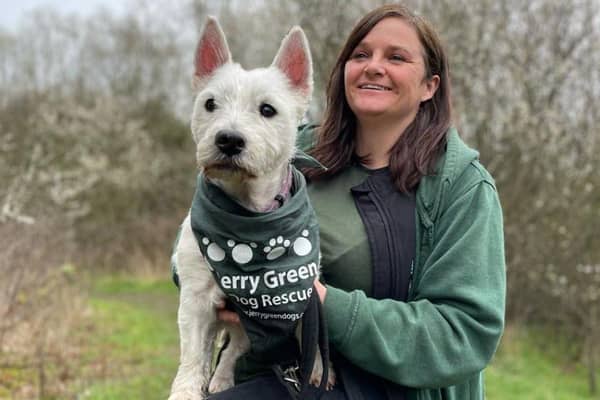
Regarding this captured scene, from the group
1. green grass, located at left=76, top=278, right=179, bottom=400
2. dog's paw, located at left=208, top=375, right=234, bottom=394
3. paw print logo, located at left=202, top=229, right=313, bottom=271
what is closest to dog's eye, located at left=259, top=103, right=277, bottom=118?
paw print logo, located at left=202, top=229, right=313, bottom=271

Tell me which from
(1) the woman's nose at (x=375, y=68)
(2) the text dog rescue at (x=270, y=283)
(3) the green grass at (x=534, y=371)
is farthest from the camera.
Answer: (3) the green grass at (x=534, y=371)

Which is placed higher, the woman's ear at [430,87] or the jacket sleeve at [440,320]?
the woman's ear at [430,87]

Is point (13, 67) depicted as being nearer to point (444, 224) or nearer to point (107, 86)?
point (107, 86)

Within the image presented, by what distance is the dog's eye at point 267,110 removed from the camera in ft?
7.83

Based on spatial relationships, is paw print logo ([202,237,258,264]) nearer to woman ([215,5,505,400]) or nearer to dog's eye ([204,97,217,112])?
woman ([215,5,505,400])

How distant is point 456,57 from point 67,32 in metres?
21.3

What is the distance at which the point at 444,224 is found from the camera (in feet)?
8.31

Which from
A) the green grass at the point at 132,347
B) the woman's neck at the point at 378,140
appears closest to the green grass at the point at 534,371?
the green grass at the point at 132,347

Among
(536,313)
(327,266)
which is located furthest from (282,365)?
(536,313)

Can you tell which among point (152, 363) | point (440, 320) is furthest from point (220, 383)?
point (152, 363)

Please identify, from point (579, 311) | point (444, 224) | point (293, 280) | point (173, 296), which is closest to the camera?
point (293, 280)

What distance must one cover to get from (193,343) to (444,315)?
0.94 m

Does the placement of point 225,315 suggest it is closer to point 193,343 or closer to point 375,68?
point 193,343

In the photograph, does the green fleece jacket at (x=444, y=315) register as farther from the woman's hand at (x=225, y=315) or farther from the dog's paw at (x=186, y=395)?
the dog's paw at (x=186, y=395)
